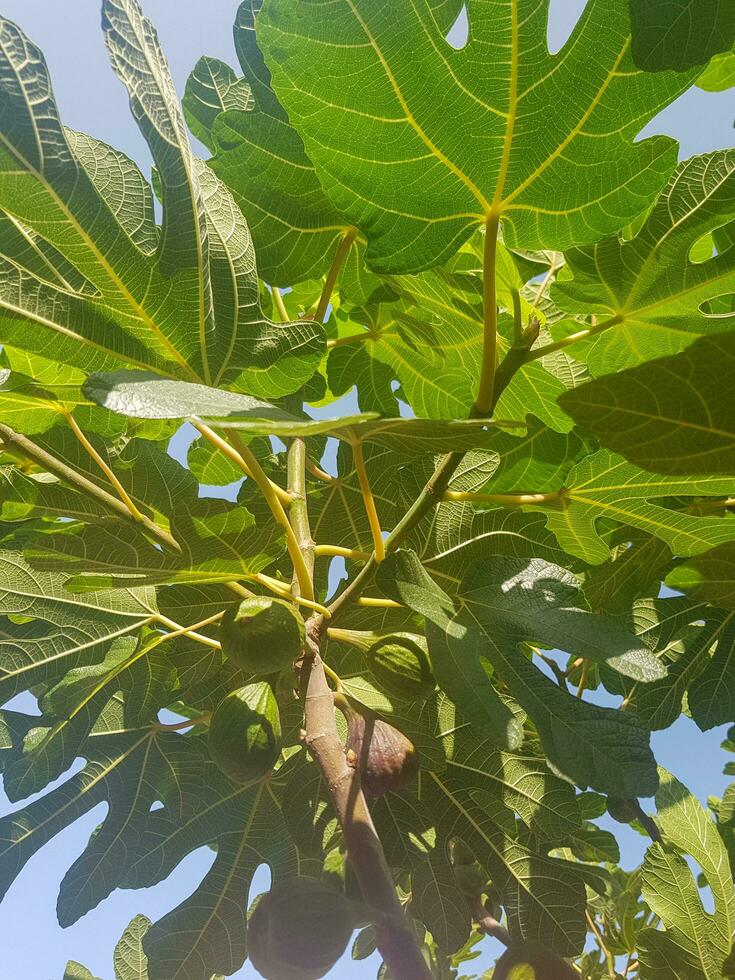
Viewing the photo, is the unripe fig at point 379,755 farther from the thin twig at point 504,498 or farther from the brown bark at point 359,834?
the thin twig at point 504,498

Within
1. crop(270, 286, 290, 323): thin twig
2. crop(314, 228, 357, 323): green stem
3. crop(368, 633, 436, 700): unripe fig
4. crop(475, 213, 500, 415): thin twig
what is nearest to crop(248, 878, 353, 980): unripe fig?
crop(368, 633, 436, 700): unripe fig

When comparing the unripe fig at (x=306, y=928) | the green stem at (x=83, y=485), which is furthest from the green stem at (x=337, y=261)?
the unripe fig at (x=306, y=928)

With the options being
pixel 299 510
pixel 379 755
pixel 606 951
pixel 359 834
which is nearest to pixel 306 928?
pixel 379 755

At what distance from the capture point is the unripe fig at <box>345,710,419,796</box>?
45.4 inches

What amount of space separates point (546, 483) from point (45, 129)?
39.2 inches

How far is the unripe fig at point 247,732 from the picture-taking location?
1.08 metres

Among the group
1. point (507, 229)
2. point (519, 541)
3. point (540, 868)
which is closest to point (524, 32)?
point (507, 229)

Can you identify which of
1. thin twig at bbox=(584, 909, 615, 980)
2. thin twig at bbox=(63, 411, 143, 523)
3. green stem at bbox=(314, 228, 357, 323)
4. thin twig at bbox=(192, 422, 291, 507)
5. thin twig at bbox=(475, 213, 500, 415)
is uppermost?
green stem at bbox=(314, 228, 357, 323)

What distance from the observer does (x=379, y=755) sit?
1159 millimetres

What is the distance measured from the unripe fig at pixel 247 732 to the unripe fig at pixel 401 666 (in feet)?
0.55

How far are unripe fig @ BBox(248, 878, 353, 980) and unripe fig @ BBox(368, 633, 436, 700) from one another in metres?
0.35

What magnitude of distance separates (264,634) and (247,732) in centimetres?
16

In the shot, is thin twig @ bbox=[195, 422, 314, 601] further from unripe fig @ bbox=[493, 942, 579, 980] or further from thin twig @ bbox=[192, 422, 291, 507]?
unripe fig @ bbox=[493, 942, 579, 980]

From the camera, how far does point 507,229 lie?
104 cm
